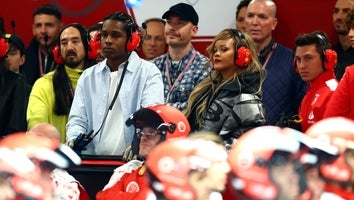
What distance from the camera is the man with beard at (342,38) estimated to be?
8336 millimetres

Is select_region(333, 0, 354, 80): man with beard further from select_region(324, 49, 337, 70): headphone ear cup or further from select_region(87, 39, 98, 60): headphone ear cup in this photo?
select_region(87, 39, 98, 60): headphone ear cup

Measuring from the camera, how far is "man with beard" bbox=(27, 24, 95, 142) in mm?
7965

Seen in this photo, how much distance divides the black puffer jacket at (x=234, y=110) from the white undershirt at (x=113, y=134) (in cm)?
57

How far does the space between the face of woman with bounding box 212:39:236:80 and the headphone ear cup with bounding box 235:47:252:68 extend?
2.1 inches

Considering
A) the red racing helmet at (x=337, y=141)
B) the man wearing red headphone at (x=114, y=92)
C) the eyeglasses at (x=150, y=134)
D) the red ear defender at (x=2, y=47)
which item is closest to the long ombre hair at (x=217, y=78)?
the man wearing red headphone at (x=114, y=92)

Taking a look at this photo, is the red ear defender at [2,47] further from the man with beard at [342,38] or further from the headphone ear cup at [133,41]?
the man with beard at [342,38]

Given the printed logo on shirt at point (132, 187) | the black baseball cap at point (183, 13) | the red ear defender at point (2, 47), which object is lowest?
the printed logo on shirt at point (132, 187)

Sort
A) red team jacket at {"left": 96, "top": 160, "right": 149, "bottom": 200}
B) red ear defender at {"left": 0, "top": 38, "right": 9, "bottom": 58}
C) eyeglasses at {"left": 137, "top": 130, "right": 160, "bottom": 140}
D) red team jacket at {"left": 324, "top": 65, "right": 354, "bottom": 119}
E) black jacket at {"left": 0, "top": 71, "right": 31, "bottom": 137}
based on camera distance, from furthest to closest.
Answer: red ear defender at {"left": 0, "top": 38, "right": 9, "bottom": 58} → black jacket at {"left": 0, "top": 71, "right": 31, "bottom": 137} → red team jacket at {"left": 324, "top": 65, "right": 354, "bottom": 119} → red team jacket at {"left": 96, "top": 160, "right": 149, "bottom": 200} → eyeglasses at {"left": 137, "top": 130, "right": 160, "bottom": 140}

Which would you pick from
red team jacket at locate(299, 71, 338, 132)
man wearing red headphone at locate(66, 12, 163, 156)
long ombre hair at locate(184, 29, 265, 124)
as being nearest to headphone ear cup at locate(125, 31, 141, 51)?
man wearing red headphone at locate(66, 12, 163, 156)

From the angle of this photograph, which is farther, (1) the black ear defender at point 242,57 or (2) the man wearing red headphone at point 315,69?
(2) the man wearing red headphone at point 315,69

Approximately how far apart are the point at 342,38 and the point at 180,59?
1375mm

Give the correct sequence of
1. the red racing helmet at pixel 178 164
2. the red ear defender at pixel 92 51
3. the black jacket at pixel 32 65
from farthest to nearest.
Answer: the black jacket at pixel 32 65, the red ear defender at pixel 92 51, the red racing helmet at pixel 178 164

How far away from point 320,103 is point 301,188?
9.65ft

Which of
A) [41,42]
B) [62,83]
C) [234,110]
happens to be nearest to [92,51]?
[62,83]
